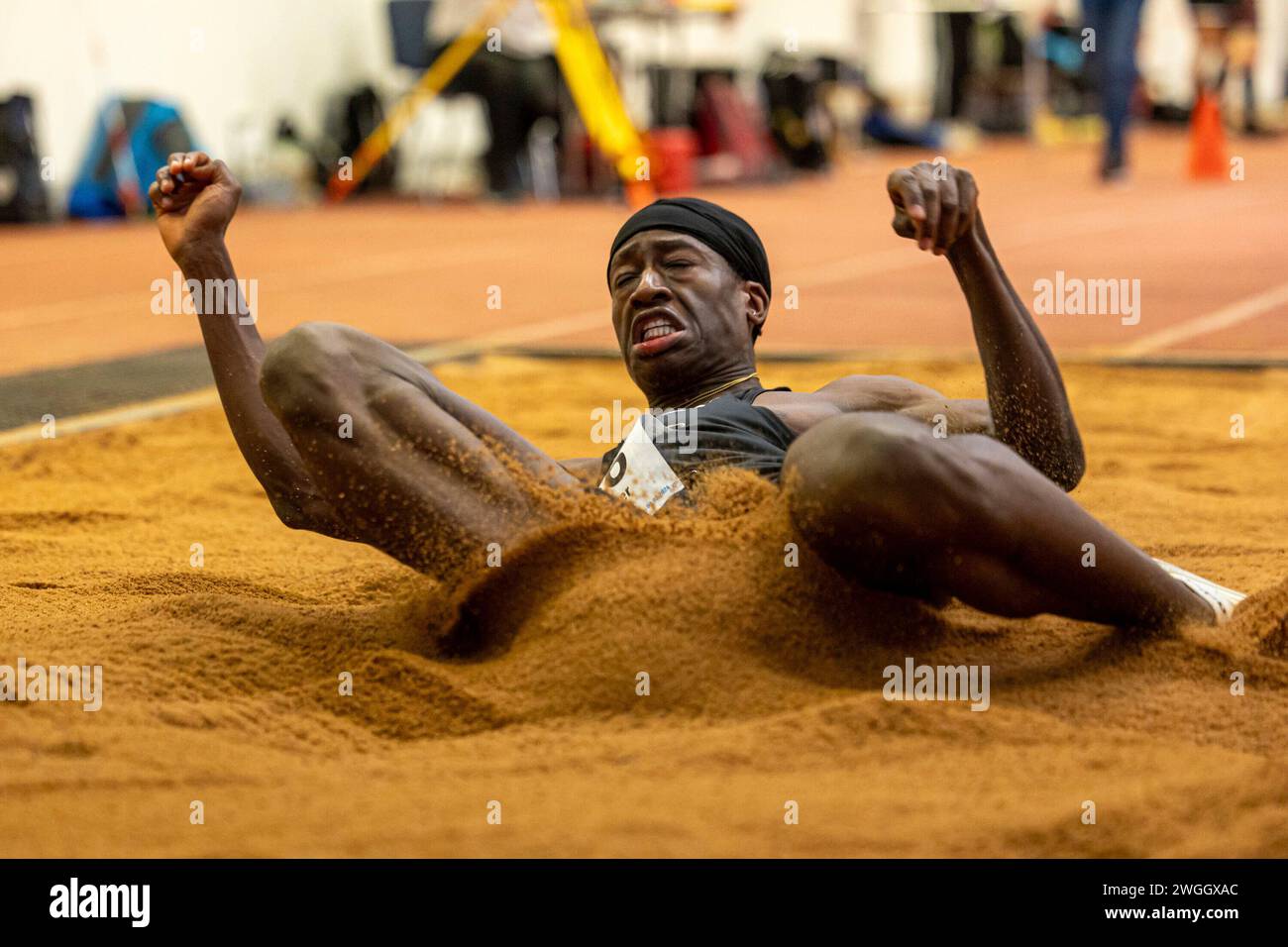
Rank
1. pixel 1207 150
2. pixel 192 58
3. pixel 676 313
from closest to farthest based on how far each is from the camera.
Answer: pixel 676 313 < pixel 192 58 < pixel 1207 150

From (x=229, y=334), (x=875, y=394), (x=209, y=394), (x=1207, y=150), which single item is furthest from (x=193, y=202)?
(x=1207, y=150)

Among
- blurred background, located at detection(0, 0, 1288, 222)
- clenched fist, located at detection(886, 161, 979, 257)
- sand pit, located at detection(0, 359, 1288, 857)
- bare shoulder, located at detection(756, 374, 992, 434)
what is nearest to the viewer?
sand pit, located at detection(0, 359, 1288, 857)

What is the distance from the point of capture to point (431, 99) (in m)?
14.6

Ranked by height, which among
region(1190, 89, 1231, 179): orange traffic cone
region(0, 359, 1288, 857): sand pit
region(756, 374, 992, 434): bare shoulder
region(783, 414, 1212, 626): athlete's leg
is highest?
region(1190, 89, 1231, 179): orange traffic cone

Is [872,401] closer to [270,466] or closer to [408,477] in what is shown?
[408,477]

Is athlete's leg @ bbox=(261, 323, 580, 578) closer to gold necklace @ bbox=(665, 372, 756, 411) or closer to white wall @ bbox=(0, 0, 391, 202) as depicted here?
gold necklace @ bbox=(665, 372, 756, 411)

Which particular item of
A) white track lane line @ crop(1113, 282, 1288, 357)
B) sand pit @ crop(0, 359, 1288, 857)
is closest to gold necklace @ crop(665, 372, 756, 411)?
sand pit @ crop(0, 359, 1288, 857)

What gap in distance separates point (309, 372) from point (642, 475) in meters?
0.54

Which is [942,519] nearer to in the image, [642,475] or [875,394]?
[642,475]

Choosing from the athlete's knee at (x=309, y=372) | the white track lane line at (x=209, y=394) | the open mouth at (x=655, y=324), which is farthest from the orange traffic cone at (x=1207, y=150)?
the athlete's knee at (x=309, y=372)

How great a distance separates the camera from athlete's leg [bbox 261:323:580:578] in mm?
2627

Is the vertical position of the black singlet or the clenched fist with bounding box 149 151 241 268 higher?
the clenched fist with bounding box 149 151 241 268

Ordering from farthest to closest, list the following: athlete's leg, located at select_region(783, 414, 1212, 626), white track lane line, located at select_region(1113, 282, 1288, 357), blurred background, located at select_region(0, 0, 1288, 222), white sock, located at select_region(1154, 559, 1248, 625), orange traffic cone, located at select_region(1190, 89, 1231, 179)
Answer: orange traffic cone, located at select_region(1190, 89, 1231, 179) < blurred background, located at select_region(0, 0, 1288, 222) < white track lane line, located at select_region(1113, 282, 1288, 357) < white sock, located at select_region(1154, 559, 1248, 625) < athlete's leg, located at select_region(783, 414, 1212, 626)

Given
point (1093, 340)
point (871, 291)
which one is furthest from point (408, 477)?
point (871, 291)
